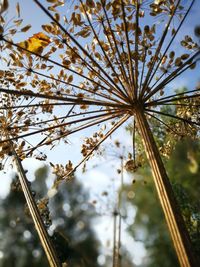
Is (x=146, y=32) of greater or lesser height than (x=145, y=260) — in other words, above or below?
above

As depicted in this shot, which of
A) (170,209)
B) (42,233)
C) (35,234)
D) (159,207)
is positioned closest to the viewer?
(170,209)

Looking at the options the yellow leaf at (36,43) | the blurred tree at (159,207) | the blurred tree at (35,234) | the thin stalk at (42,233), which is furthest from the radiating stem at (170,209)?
the blurred tree at (35,234)

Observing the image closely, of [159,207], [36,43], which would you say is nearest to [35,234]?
[159,207]

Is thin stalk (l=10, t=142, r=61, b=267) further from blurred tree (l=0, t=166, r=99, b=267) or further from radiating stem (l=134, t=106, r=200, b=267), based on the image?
blurred tree (l=0, t=166, r=99, b=267)

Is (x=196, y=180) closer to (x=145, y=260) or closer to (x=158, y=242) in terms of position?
(x=158, y=242)

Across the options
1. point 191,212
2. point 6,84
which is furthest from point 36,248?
point 6,84

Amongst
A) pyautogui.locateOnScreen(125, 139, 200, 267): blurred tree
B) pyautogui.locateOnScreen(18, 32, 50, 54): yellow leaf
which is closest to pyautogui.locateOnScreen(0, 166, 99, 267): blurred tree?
pyautogui.locateOnScreen(125, 139, 200, 267): blurred tree

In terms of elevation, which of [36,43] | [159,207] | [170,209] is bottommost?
[170,209]

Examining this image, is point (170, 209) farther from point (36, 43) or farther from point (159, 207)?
point (159, 207)
